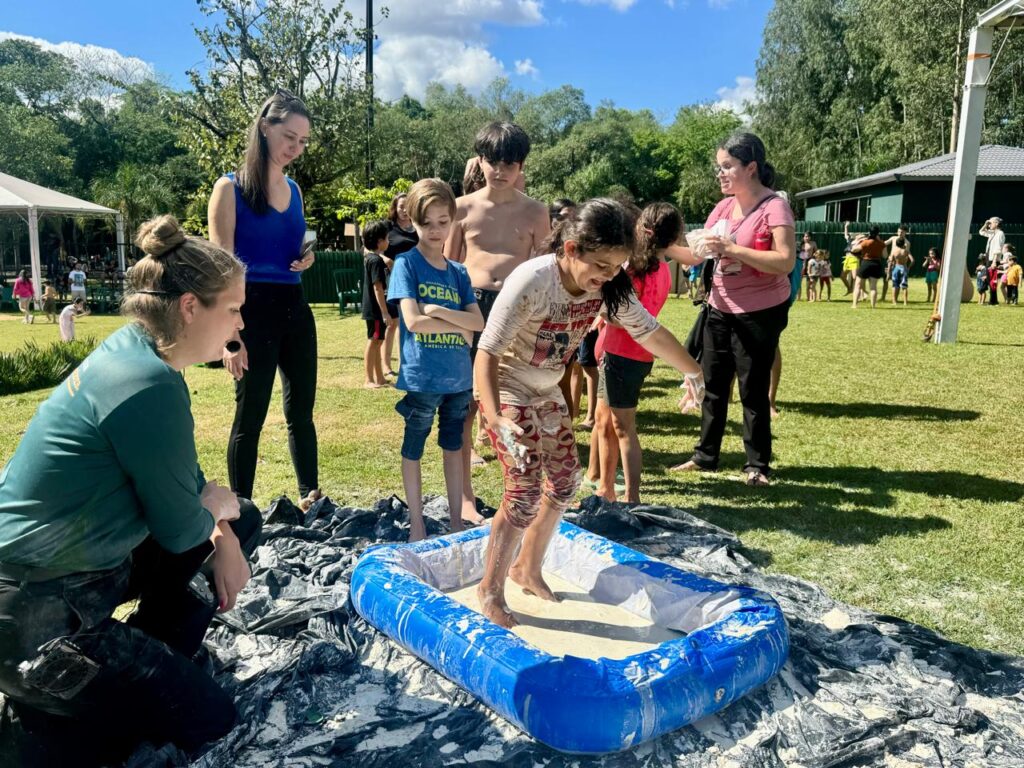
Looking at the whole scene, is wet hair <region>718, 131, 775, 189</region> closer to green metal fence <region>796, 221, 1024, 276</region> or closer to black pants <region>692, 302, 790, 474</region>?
black pants <region>692, 302, 790, 474</region>

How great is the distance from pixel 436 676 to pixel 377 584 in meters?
0.45

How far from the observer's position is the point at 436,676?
3.03 meters

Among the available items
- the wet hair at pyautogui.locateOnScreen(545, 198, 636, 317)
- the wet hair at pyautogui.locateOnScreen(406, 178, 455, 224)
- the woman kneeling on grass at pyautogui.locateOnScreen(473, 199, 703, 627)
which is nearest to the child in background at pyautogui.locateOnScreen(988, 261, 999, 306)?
the woman kneeling on grass at pyautogui.locateOnScreen(473, 199, 703, 627)

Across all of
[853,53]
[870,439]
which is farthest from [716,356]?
[853,53]

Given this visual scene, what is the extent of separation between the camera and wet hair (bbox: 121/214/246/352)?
90.3 inches

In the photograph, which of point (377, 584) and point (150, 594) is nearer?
point (150, 594)

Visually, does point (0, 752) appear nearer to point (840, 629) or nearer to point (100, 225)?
point (840, 629)

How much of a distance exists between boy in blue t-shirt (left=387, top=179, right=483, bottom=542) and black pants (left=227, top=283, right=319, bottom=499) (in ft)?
1.88

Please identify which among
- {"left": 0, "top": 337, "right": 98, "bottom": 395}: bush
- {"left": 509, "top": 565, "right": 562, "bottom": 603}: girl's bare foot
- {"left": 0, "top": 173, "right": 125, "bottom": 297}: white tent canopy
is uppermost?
{"left": 0, "top": 173, "right": 125, "bottom": 297}: white tent canopy

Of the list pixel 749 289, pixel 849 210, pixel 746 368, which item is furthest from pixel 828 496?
pixel 849 210

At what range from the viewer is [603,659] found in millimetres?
2701

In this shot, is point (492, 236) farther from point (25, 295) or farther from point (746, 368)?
point (25, 295)

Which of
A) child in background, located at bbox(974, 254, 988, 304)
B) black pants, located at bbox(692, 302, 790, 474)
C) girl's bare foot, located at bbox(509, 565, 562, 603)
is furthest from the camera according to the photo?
child in background, located at bbox(974, 254, 988, 304)

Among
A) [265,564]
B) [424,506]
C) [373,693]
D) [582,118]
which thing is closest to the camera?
[373,693]
